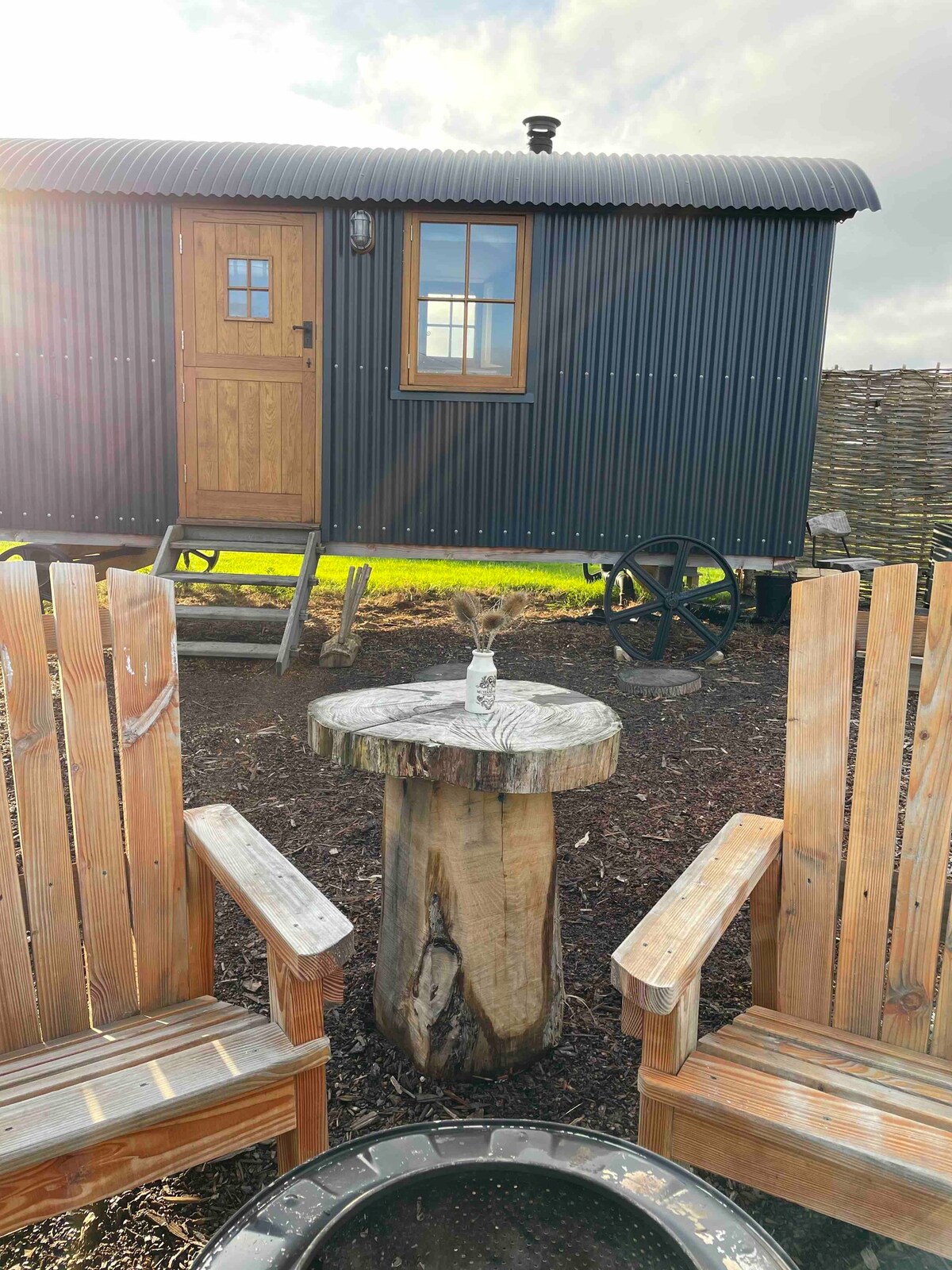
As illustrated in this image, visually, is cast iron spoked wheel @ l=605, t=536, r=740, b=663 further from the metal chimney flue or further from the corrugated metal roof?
the metal chimney flue

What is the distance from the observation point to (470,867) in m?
2.00

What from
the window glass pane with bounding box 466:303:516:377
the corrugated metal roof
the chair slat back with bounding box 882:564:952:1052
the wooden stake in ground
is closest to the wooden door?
the corrugated metal roof

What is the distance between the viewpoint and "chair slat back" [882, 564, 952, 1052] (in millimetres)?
1722

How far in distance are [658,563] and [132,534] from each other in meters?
4.17

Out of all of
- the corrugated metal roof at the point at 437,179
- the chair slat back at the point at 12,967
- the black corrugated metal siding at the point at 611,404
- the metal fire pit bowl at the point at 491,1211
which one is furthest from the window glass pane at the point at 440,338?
the metal fire pit bowl at the point at 491,1211

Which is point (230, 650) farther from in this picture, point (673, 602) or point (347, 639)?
point (673, 602)

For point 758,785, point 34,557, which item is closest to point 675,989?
point 758,785

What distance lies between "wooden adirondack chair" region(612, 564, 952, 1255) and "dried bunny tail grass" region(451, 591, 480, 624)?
2.43 feet

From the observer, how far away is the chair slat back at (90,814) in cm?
172

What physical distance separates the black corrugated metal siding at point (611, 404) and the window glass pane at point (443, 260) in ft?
0.67

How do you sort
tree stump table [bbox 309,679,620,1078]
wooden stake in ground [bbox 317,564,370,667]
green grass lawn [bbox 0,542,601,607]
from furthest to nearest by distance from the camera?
green grass lawn [bbox 0,542,601,607] → wooden stake in ground [bbox 317,564,370,667] → tree stump table [bbox 309,679,620,1078]

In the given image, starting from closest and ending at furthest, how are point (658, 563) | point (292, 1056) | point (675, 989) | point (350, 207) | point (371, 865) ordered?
point (675, 989) < point (292, 1056) < point (371, 865) < point (350, 207) < point (658, 563)

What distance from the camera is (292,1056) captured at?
1492 millimetres

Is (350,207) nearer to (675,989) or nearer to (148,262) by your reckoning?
(148,262)
